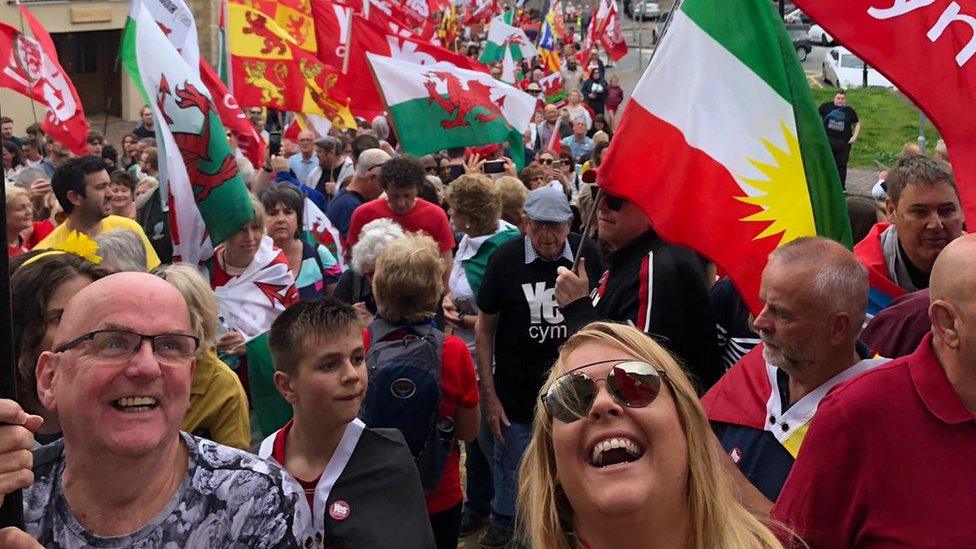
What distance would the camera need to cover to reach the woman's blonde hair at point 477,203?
693cm

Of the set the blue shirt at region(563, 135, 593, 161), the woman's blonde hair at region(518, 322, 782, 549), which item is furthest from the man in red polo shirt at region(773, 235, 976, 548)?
the blue shirt at region(563, 135, 593, 161)

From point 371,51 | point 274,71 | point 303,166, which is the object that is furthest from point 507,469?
point 303,166

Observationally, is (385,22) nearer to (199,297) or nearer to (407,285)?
(407,285)

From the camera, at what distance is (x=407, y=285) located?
477 cm

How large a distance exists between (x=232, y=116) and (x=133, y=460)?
573cm

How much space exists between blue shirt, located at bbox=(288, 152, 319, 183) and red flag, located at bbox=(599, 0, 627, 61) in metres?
14.2

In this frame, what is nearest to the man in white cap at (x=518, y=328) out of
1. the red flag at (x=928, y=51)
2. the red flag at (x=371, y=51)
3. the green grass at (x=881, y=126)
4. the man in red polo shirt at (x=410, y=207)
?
the man in red polo shirt at (x=410, y=207)

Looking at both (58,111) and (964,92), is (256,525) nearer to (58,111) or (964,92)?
Result: (964,92)

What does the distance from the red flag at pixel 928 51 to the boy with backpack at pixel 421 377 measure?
5.91 feet

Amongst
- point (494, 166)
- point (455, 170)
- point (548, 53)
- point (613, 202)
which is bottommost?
point (548, 53)

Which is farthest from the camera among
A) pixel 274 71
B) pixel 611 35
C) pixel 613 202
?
pixel 611 35

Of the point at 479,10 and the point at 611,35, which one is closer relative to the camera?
the point at 611,35

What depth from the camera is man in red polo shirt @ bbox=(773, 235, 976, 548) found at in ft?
8.84

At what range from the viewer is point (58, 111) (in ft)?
32.4
